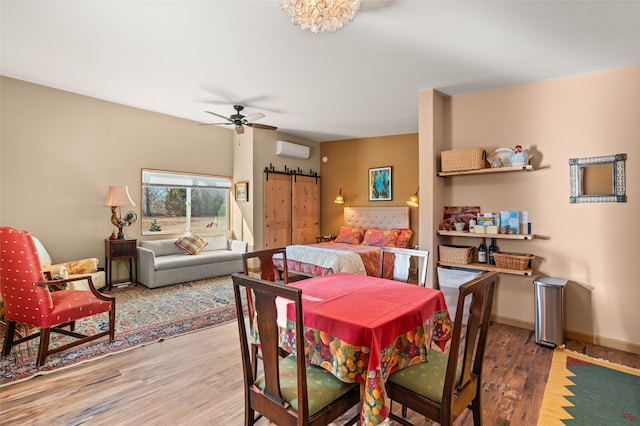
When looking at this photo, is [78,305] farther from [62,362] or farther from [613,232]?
[613,232]

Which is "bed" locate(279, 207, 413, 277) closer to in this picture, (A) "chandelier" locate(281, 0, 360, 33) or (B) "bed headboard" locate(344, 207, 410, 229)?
(B) "bed headboard" locate(344, 207, 410, 229)

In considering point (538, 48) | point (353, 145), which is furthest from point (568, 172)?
point (353, 145)

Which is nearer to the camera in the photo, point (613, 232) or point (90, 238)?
point (613, 232)

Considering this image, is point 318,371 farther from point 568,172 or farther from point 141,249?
point 141,249

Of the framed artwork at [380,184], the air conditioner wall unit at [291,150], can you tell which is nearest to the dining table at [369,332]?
the framed artwork at [380,184]

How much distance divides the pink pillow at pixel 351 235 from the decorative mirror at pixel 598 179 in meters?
3.60

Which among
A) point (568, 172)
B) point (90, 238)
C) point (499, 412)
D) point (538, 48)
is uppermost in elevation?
point (538, 48)

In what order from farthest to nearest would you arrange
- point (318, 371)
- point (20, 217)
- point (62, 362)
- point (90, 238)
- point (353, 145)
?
point (353, 145)
point (90, 238)
point (20, 217)
point (62, 362)
point (318, 371)

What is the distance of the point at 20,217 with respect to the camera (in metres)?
4.18

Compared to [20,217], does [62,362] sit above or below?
below

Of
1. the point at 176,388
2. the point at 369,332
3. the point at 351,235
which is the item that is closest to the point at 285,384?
the point at 369,332

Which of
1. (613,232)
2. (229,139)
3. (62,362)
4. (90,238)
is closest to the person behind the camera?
(62,362)

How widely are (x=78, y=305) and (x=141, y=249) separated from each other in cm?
242

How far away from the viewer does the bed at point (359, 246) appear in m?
4.61
